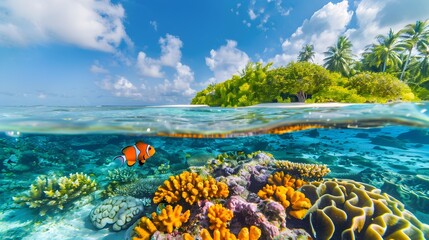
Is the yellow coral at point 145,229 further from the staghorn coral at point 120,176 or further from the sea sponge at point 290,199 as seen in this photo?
the staghorn coral at point 120,176

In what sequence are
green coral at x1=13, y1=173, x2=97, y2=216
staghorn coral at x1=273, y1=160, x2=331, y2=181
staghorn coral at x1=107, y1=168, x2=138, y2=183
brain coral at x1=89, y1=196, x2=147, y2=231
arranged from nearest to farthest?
brain coral at x1=89, y1=196, x2=147, y2=231, staghorn coral at x1=273, y1=160, x2=331, y2=181, green coral at x1=13, y1=173, x2=97, y2=216, staghorn coral at x1=107, y1=168, x2=138, y2=183

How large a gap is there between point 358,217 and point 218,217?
336 centimetres

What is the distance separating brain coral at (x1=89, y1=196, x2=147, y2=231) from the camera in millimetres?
6145

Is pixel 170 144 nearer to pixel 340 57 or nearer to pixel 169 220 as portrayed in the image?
pixel 169 220

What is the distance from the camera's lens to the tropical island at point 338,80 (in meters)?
20.0

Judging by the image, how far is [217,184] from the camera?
5590mm

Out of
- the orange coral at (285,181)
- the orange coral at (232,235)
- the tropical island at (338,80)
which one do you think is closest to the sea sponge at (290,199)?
the orange coral at (285,181)

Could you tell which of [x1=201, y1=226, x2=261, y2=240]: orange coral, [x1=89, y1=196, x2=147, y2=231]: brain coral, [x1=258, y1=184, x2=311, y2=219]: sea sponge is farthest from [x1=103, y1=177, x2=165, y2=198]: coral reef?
[x1=258, y1=184, x2=311, y2=219]: sea sponge

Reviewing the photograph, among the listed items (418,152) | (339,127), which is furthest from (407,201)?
(418,152)

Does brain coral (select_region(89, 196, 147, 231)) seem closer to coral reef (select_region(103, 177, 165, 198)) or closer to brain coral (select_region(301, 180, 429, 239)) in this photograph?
coral reef (select_region(103, 177, 165, 198))

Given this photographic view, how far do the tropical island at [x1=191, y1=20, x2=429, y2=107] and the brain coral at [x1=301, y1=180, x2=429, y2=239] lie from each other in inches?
644

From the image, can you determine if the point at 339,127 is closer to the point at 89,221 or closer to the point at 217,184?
the point at 217,184

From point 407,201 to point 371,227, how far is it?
523 centimetres

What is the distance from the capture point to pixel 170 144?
14891 millimetres
